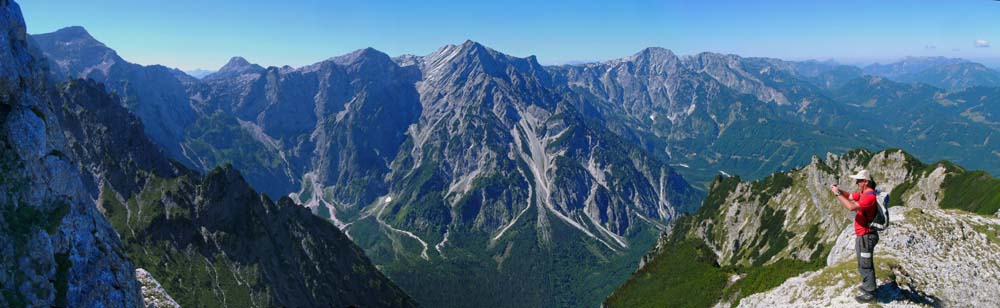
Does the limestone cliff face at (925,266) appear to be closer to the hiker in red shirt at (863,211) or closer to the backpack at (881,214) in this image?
the hiker in red shirt at (863,211)

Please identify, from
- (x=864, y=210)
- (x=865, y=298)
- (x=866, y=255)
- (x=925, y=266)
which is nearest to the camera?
(x=864, y=210)

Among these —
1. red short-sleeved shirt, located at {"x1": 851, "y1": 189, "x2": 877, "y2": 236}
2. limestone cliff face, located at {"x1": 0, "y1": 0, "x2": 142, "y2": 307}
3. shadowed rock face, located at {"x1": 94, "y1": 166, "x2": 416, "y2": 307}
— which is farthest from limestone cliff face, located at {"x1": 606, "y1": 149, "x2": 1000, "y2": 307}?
shadowed rock face, located at {"x1": 94, "y1": 166, "x2": 416, "y2": 307}

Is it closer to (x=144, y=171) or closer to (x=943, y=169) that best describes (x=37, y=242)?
(x=144, y=171)

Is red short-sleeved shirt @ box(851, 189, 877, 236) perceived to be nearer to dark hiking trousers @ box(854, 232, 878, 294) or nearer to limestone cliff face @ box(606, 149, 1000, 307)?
dark hiking trousers @ box(854, 232, 878, 294)

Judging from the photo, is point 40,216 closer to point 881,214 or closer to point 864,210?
point 864,210

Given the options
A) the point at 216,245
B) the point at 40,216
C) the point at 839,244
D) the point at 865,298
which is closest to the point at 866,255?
Answer: the point at 865,298

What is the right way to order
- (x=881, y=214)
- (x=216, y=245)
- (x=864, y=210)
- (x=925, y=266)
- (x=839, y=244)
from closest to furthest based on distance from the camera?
(x=881, y=214), (x=864, y=210), (x=925, y=266), (x=839, y=244), (x=216, y=245)

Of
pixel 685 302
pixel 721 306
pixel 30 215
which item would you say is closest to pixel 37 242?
pixel 30 215
